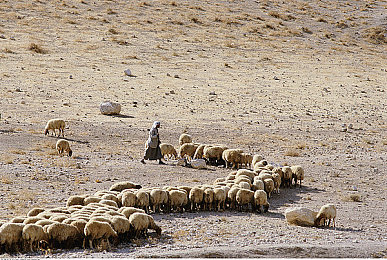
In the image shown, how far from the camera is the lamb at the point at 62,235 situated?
10961mm

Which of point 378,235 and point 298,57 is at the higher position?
point 298,57

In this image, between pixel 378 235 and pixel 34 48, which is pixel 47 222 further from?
pixel 34 48

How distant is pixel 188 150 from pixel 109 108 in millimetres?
8413

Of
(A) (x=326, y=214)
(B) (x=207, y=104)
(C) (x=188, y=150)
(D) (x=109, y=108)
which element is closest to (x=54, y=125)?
(D) (x=109, y=108)

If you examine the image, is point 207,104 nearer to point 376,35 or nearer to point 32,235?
point 32,235

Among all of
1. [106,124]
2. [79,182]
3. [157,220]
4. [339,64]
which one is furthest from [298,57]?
[157,220]

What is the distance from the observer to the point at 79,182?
695 inches

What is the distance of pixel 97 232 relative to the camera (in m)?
11.1

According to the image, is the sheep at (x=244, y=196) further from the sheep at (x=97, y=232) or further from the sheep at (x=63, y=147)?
the sheep at (x=63, y=147)

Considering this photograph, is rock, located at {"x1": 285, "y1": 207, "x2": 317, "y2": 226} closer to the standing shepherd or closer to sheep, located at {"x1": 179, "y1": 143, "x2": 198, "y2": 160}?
the standing shepherd

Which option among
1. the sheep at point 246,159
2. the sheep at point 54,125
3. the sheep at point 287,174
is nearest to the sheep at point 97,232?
the sheep at point 287,174

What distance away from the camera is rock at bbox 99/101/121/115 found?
29203 mm

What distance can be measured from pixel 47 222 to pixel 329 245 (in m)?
5.69

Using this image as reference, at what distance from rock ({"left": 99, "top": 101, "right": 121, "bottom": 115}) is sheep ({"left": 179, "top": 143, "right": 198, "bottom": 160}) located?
808cm
